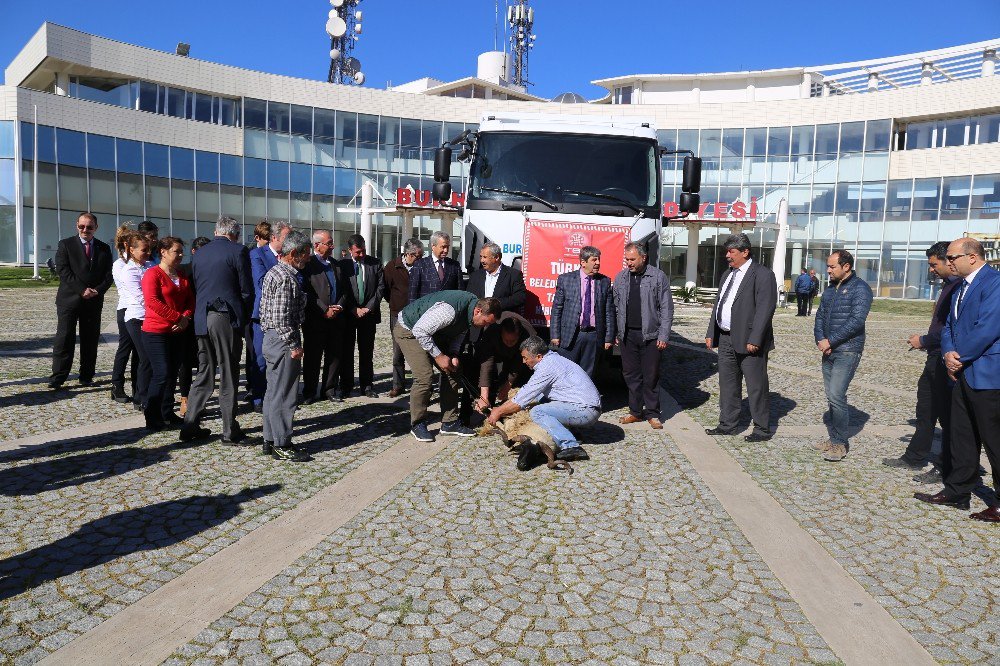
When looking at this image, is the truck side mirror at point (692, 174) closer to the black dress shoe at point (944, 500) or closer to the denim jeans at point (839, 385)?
the denim jeans at point (839, 385)

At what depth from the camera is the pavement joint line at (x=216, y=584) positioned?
125 inches

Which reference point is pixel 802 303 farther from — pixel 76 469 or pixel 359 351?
pixel 76 469

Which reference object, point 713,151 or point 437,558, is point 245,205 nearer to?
point 713,151

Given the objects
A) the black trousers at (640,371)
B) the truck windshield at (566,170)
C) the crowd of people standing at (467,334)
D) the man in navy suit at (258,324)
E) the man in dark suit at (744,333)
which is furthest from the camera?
the truck windshield at (566,170)

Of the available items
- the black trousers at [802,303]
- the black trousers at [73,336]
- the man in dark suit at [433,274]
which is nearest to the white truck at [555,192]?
the man in dark suit at [433,274]

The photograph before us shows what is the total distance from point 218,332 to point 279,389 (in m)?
0.86

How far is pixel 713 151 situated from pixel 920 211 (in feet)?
37.8

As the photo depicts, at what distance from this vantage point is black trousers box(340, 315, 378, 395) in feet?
29.2

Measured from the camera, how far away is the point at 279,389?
6.10 meters

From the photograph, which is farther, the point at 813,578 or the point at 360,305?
the point at 360,305

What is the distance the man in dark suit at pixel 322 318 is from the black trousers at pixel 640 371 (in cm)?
338

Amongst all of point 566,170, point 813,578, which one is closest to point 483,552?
point 813,578

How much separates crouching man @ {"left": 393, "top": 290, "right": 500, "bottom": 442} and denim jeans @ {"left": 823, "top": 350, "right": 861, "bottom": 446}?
3194 millimetres

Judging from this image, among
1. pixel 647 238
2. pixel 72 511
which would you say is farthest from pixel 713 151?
pixel 72 511
